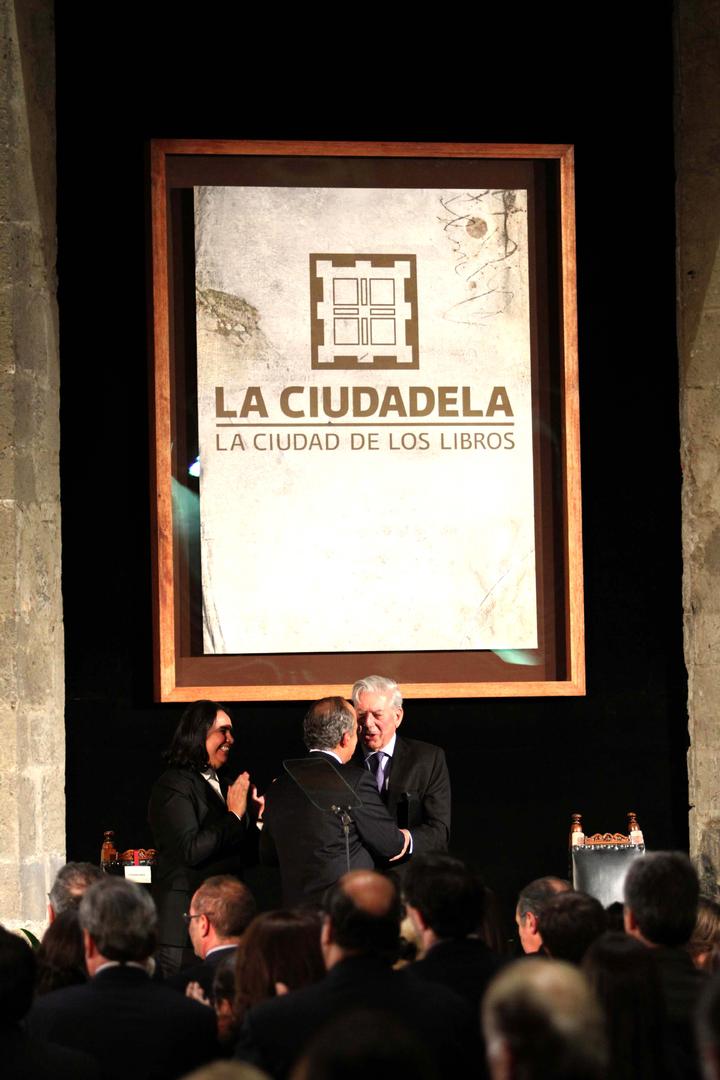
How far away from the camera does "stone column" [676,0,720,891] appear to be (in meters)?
6.55

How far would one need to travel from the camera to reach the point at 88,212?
647 centimetres

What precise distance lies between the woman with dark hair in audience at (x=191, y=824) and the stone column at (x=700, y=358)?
208cm

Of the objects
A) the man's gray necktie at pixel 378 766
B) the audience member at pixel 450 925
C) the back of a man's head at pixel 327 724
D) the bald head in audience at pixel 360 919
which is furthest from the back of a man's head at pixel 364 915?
the man's gray necktie at pixel 378 766

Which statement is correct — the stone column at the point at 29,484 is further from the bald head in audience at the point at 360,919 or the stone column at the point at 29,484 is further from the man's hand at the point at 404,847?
the bald head in audience at the point at 360,919

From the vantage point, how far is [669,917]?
3209 mm

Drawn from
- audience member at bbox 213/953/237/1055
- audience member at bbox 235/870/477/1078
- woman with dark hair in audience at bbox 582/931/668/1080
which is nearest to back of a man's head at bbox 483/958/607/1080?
woman with dark hair in audience at bbox 582/931/668/1080

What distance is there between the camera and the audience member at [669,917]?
10.1 ft

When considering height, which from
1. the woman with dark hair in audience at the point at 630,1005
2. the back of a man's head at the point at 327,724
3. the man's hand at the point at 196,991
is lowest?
the man's hand at the point at 196,991

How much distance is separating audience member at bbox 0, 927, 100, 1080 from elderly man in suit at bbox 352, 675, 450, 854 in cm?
301

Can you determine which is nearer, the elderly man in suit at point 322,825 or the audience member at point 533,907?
the audience member at point 533,907

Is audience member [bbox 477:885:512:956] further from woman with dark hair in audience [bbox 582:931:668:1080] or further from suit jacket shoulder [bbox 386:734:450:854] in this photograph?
suit jacket shoulder [bbox 386:734:450:854]

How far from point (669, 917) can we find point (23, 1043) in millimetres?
1333

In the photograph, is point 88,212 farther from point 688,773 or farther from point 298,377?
point 688,773

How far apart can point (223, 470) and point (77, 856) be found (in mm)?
1679
